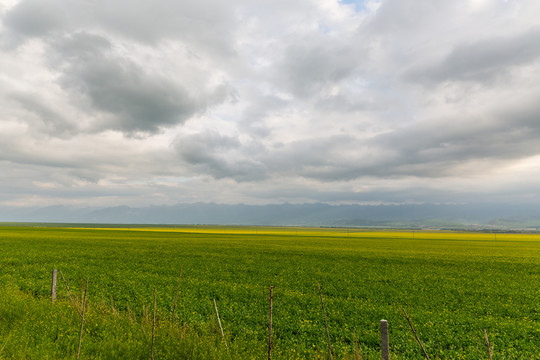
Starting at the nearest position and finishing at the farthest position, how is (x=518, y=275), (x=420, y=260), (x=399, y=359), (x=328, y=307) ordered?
(x=399, y=359) → (x=328, y=307) → (x=518, y=275) → (x=420, y=260)

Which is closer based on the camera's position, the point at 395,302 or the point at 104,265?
the point at 395,302

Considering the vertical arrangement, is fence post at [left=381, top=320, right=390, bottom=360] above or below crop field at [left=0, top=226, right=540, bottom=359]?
above

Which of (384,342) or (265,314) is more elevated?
(384,342)

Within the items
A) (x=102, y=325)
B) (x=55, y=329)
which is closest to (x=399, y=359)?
(x=102, y=325)

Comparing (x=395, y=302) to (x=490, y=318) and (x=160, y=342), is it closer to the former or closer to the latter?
(x=490, y=318)

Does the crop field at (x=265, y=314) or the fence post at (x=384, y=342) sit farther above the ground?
the fence post at (x=384, y=342)

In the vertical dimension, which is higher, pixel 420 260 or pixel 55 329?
pixel 55 329

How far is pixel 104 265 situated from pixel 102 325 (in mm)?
23844

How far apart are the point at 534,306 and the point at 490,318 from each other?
244 inches

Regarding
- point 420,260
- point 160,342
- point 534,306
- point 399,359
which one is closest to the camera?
point 160,342

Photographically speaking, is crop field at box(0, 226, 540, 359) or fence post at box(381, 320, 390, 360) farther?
crop field at box(0, 226, 540, 359)

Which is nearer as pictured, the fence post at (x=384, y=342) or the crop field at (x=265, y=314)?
the fence post at (x=384, y=342)

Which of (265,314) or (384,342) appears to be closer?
(384,342)

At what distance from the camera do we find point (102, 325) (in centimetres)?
1047
